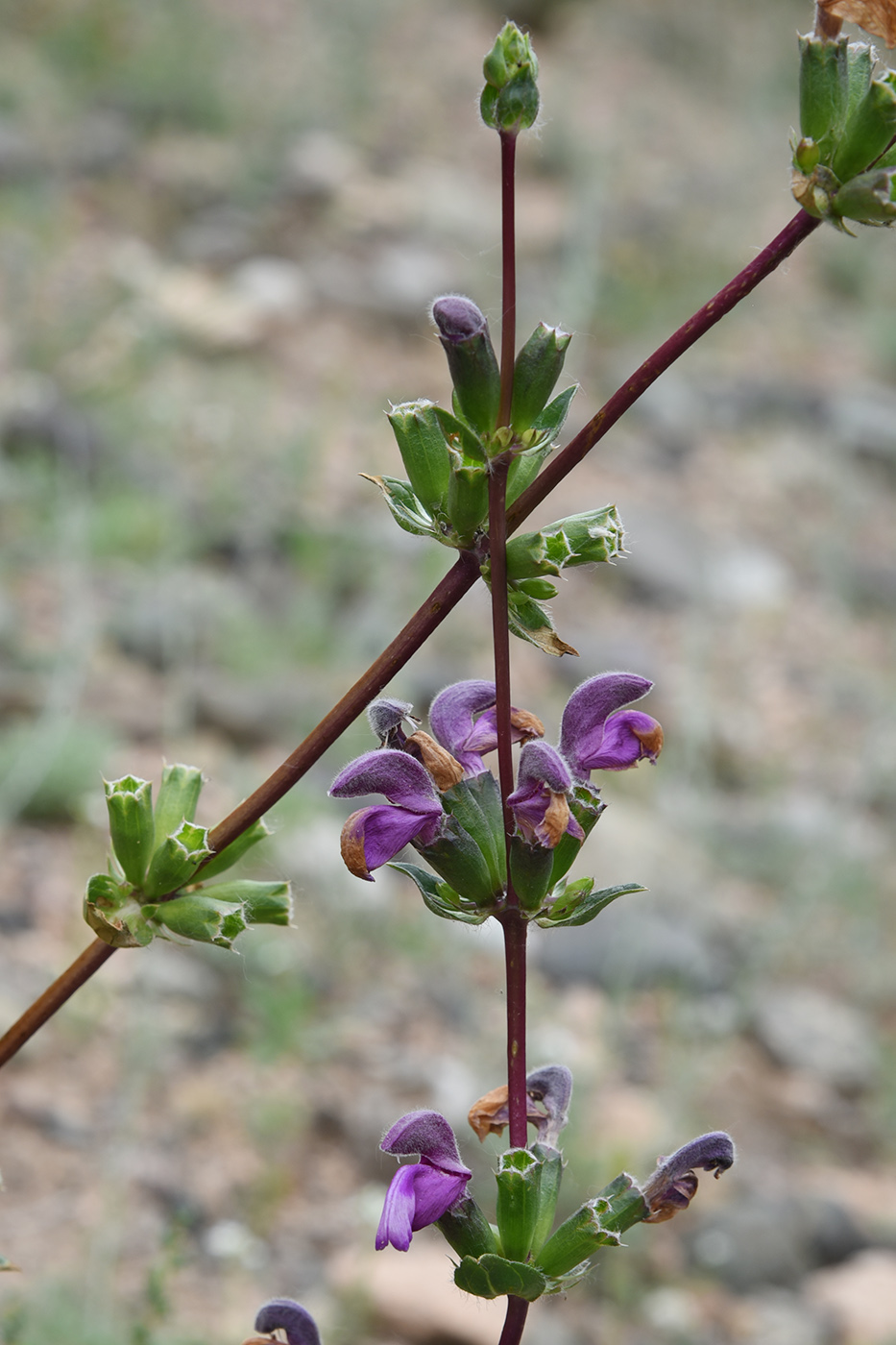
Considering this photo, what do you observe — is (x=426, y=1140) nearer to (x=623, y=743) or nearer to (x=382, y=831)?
(x=382, y=831)

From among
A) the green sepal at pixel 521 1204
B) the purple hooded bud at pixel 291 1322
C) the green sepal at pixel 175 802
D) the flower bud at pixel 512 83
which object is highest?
the flower bud at pixel 512 83

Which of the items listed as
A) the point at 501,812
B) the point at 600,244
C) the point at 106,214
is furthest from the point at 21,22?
the point at 501,812

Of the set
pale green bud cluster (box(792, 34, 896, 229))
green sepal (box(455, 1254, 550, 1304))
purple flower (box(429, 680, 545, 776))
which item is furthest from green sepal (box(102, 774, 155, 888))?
pale green bud cluster (box(792, 34, 896, 229))

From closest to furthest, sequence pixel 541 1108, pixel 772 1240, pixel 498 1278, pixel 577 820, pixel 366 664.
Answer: pixel 498 1278 → pixel 577 820 → pixel 541 1108 → pixel 772 1240 → pixel 366 664

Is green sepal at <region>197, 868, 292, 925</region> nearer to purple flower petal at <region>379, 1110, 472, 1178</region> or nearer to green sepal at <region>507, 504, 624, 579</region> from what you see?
purple flower petal at <region>379, 1110, 472, 1178</region>

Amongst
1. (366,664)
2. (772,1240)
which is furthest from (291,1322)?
(366,664)

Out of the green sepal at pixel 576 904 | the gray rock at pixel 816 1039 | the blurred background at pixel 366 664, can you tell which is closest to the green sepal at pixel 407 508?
the green sepal at pixel 576 904

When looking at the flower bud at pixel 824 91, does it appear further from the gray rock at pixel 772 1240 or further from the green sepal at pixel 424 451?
the gray rock at pixel 772 1240
